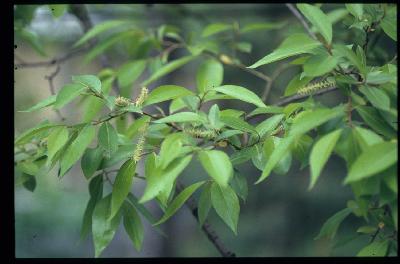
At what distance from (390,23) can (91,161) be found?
1.51 ft

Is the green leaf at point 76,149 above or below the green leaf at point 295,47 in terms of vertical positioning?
below

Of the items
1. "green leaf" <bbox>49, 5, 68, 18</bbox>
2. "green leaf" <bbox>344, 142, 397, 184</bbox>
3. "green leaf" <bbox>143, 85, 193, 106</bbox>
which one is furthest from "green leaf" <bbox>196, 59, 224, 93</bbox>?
"green leaf" <bbox>344, 142, 397, 184</bbox>

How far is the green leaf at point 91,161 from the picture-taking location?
78cm

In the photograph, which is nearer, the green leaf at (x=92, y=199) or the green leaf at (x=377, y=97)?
the green leaf at (x=377, y=97)

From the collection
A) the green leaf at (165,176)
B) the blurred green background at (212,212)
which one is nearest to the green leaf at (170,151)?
the green leaf at (165,176)

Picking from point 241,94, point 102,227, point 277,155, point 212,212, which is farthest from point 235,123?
point 212,212

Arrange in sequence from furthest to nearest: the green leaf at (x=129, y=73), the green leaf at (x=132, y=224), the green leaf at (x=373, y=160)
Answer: the green leaf at (x=129, y=73) < the green leaf at (x=132, y=224) < the green leaf at (x=373, y=160)

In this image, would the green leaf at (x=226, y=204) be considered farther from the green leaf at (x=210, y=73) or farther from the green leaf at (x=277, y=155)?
the green leaf at (x=210, y=73)

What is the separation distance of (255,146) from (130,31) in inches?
26.8

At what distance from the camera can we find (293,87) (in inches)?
31.4

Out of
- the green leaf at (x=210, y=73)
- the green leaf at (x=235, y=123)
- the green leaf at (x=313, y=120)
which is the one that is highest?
the green leaf at (x=313, y=120)

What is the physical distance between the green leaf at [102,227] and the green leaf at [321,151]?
0.37 metres
